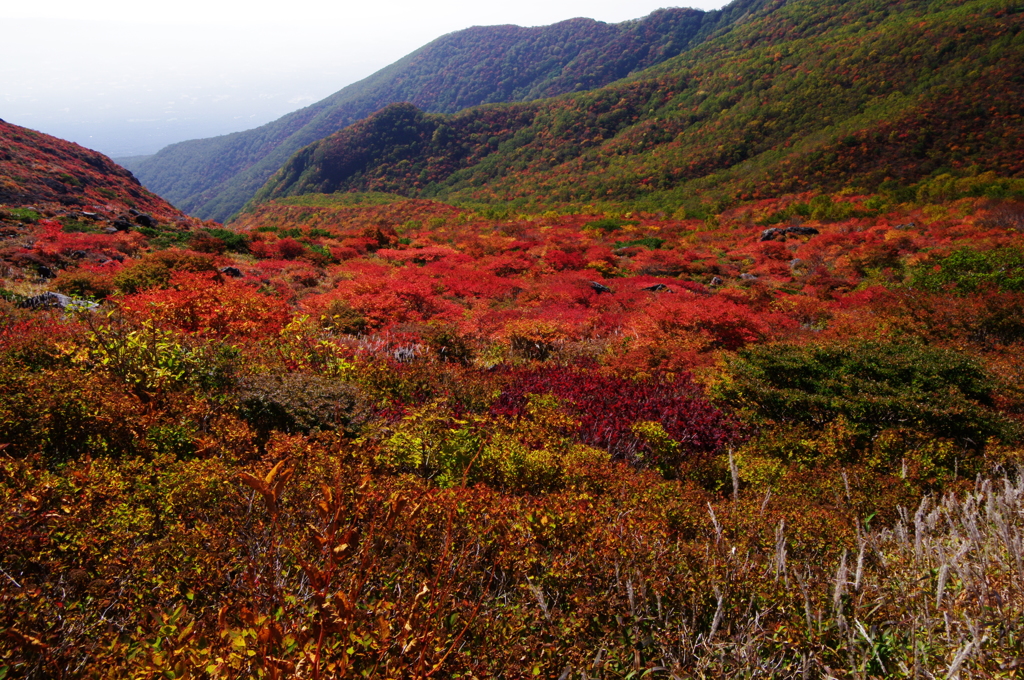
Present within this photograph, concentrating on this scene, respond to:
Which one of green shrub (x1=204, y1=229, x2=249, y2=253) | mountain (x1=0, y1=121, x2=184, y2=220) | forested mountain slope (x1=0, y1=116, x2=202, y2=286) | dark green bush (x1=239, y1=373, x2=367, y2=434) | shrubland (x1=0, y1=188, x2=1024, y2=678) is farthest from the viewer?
mountain (x1=0, y1=121, x2=184, y2=220)

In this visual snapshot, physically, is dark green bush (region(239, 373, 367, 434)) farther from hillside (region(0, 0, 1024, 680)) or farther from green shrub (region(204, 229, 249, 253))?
green shrub (region(204, 229, 249, 253))

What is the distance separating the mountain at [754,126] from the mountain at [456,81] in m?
49.9

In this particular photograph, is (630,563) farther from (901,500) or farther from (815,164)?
(815,164)

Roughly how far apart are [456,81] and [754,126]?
438 ft

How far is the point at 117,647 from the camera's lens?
1.53 m

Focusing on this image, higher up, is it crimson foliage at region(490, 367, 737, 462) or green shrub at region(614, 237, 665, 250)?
green shrub at region(614, 237, 665, 250)

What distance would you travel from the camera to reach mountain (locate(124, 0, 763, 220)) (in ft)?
413

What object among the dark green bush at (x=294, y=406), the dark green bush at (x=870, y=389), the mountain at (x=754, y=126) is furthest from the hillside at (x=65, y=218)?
the mountain at (x=754, y=126)

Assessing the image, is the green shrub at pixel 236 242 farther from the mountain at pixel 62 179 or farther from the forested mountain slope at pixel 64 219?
the mountain at pixel 62 179

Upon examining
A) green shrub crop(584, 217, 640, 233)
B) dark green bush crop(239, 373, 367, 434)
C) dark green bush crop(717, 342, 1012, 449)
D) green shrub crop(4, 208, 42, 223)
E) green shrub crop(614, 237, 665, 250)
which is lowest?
dark green bush crop(717, 342, 1012, 449)

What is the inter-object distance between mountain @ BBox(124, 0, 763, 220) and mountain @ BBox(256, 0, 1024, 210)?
164ft

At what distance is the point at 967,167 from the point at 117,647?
46.8 meters

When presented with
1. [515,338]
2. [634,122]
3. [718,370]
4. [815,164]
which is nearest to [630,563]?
[718,370]

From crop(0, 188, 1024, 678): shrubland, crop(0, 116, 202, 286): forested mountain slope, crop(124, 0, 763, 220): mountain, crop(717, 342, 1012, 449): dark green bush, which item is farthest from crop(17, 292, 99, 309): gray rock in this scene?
crop(124, 0, 763, 220): mountain
